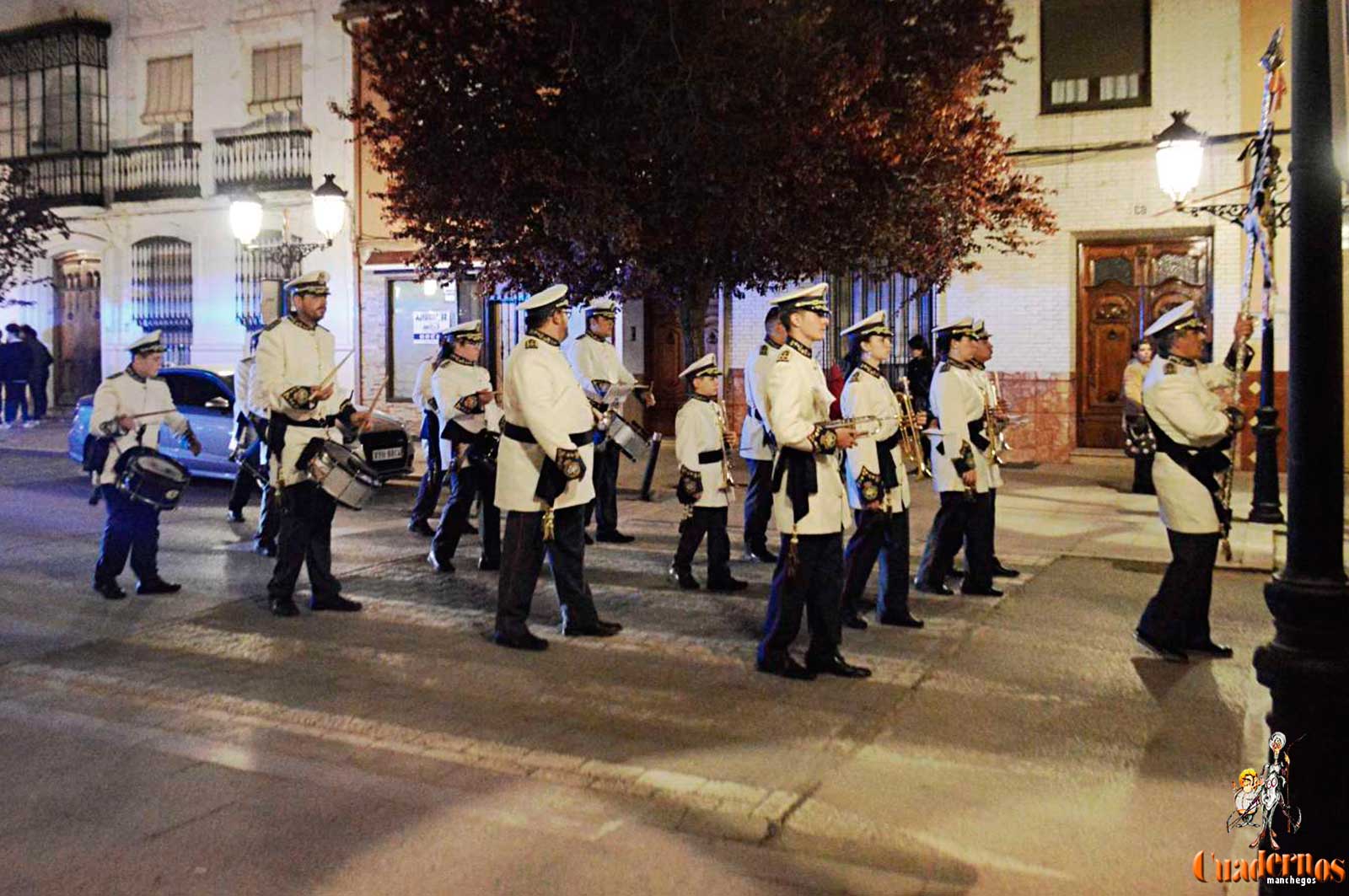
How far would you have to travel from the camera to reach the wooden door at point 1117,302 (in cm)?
1717

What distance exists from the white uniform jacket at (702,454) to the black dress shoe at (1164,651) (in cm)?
330

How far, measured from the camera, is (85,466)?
9188 millimetres

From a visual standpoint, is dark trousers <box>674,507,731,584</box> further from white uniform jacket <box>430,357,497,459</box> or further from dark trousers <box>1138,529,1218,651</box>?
dark trousers <box>1138,529,1218,651</box>

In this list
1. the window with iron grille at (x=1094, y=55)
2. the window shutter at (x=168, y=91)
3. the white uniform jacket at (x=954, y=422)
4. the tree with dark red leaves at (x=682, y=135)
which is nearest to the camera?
the white uniform jacket at (x=954, y=422)

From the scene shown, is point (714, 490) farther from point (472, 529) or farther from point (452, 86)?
point (452, 86)

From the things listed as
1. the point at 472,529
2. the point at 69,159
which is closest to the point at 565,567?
the point at 472,529

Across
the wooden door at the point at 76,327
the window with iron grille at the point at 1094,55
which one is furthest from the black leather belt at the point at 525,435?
the wooden door at the point at 76,327

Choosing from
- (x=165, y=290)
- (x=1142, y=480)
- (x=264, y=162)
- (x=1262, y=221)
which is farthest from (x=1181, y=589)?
(x=165, y=290)

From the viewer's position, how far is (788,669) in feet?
22.2

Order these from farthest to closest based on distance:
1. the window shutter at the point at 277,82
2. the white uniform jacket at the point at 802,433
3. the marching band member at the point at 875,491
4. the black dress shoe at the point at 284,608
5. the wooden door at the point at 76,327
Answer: the wooden door at the point at 76,327
the window shutter at the point at 277,82
the black dress shoe at the point at 284,608
the marching band member at the point at 875,491
the white uniform jacket at the point at 802,433

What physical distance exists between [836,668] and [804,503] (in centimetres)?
92

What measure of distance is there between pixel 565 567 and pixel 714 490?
200 cm

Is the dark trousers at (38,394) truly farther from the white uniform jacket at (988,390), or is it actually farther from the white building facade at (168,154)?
the white uniform jacket at (988,390)

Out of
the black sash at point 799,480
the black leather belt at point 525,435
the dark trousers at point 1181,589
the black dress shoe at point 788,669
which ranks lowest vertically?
the black dress shoe at point 788,669
